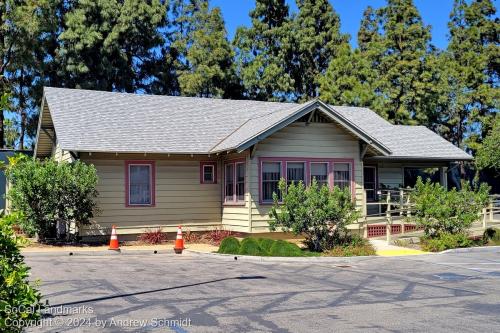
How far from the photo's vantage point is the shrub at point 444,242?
19.1 m

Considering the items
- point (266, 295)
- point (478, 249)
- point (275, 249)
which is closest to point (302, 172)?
point (275, 249)

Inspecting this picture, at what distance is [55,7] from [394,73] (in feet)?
74.9

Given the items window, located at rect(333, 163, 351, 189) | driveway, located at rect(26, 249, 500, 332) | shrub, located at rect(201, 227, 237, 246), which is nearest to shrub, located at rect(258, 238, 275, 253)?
driveway, located at rect(26, 249, 500, 332)

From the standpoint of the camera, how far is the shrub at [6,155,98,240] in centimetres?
1884

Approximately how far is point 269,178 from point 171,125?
504 cm

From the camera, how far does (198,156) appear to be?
22.3 m

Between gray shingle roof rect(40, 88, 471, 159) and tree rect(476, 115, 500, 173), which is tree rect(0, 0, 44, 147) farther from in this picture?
tree rect(476, 115, 500, 173)

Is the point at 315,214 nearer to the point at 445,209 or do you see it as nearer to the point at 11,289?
the point at 445,209

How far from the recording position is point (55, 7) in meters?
38.3

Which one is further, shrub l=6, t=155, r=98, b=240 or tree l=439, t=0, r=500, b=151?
tree l=439, t=0, r=500, b=151

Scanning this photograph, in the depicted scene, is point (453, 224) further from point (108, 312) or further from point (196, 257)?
point (108, 312)

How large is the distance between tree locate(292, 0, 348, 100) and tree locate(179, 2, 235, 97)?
5742 mm

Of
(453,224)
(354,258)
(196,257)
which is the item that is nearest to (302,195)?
(354,258)

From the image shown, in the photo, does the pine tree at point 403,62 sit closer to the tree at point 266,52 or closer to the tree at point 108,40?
the tree at point 266,52
